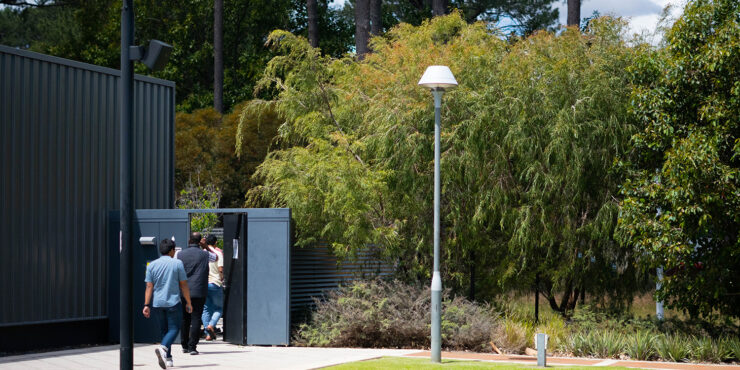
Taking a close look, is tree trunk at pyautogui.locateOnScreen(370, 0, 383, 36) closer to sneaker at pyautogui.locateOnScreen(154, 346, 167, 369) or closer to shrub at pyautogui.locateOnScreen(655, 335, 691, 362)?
shrub at pyautogui.locateOnScreen(655, 335, 691, 362)

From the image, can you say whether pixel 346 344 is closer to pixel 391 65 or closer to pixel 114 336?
pixel 114 336

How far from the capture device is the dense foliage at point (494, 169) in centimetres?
1460

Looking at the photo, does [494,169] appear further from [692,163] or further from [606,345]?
[606,345]

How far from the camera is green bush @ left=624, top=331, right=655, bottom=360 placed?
12812mm

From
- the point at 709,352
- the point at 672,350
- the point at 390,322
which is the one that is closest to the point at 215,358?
the point at 390,322

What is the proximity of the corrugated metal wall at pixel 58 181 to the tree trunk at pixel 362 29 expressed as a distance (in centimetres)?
695

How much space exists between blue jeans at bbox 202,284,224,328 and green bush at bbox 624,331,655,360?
21.3ft

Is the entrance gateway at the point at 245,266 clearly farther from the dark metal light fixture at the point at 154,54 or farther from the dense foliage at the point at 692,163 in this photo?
the dense foliage at the point at 692,163

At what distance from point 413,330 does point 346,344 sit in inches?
42.9

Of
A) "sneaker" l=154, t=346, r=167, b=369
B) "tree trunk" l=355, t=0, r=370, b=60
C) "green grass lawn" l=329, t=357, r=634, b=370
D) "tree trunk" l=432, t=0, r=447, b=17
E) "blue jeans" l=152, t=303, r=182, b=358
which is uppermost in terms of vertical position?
"tree trunk" l=432, t=0, r=447, b=17

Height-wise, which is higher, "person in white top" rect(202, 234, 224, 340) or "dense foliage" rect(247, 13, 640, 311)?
"dense foliage" rect(247, 13, 640, 311)

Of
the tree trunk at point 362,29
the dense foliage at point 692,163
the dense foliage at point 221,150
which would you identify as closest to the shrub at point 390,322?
the dense foliage at point 692,163

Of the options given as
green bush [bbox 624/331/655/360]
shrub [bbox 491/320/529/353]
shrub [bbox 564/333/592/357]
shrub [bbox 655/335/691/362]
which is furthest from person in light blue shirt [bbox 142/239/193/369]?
shrub [bbox 655/335/691/362]

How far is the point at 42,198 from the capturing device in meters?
13.8
